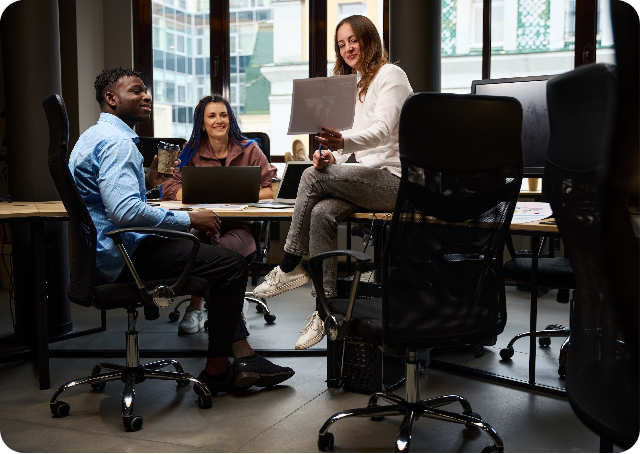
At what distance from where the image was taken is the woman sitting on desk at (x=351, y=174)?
230 centimetres

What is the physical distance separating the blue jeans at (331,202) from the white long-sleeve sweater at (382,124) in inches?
3.3

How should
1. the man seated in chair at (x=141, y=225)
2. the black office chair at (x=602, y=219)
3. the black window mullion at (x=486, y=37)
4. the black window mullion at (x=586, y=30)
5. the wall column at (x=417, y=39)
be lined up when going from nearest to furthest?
the black office chair at (x=602, y=219) < the man seated in chair at (x=141, y=225) < the wall column at (x=417, y=39) < the black window mullion at (x=586, y=30) < the black window mullion at (x=486, y=37)

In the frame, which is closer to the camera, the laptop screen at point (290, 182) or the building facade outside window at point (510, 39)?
the laptop screen at point (290, 182)

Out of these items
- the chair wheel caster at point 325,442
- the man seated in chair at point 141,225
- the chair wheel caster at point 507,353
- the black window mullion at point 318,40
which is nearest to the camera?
the chair wheel caster at point 325,442

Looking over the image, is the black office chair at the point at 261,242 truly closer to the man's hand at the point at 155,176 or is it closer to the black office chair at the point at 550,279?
A: the man's hand at the point at 155,176

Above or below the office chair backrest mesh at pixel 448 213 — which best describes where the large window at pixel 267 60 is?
above

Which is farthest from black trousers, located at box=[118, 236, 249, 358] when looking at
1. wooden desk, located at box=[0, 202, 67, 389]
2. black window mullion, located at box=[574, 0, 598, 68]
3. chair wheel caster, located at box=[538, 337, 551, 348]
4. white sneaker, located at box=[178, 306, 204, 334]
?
black window mullion, located at box=[574, 0, 598, 68]

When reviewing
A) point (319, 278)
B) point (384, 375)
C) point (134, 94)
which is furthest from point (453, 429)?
point (134, 94)

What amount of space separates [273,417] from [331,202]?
0.85 metres

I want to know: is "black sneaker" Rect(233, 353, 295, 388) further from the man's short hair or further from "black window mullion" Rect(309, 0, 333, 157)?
"black window mullion" Rect(309, 0, 333, 157)

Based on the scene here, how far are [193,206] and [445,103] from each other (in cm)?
148

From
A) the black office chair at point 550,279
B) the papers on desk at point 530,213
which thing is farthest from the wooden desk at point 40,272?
the black office chair at point 550,279

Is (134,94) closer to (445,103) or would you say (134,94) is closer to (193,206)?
(193,206)

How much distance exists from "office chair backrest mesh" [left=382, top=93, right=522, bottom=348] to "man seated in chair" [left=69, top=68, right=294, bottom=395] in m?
0.85
